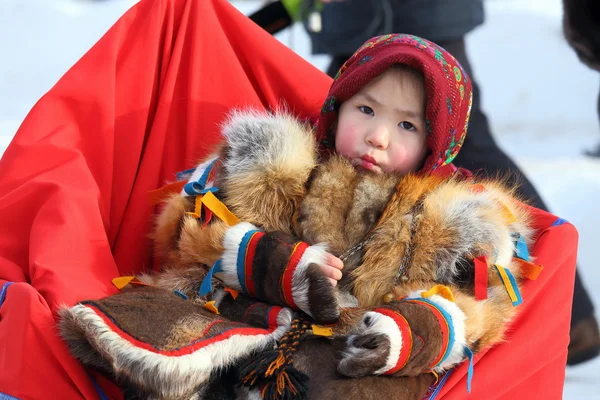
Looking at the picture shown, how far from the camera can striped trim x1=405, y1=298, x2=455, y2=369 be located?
109 centimetres

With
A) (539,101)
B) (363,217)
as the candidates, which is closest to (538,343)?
(363,217)

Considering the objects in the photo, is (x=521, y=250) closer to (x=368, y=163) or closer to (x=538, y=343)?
(x=538, y=343)

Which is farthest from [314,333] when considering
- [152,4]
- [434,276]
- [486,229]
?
[152,4]

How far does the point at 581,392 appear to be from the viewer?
210 cm

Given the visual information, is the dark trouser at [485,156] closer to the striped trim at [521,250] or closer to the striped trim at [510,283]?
the striped trim at [521,250]

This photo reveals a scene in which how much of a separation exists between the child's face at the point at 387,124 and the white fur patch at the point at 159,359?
17.8 inches

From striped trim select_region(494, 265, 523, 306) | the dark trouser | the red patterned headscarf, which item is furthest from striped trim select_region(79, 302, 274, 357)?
the dark trouser

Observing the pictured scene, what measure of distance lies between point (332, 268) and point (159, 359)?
0.31m

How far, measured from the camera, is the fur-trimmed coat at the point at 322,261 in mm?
1063

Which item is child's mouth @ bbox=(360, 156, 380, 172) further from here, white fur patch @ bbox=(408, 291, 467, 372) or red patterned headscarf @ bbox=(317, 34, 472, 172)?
white fur patch @ bbox=(408, 291, 467, 372)

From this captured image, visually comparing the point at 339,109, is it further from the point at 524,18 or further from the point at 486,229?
the point at 524,18

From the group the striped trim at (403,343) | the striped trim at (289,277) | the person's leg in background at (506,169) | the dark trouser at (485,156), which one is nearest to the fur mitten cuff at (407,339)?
the striped trim at (403,343)

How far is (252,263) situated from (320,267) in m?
0.11

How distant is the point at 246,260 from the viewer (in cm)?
120
